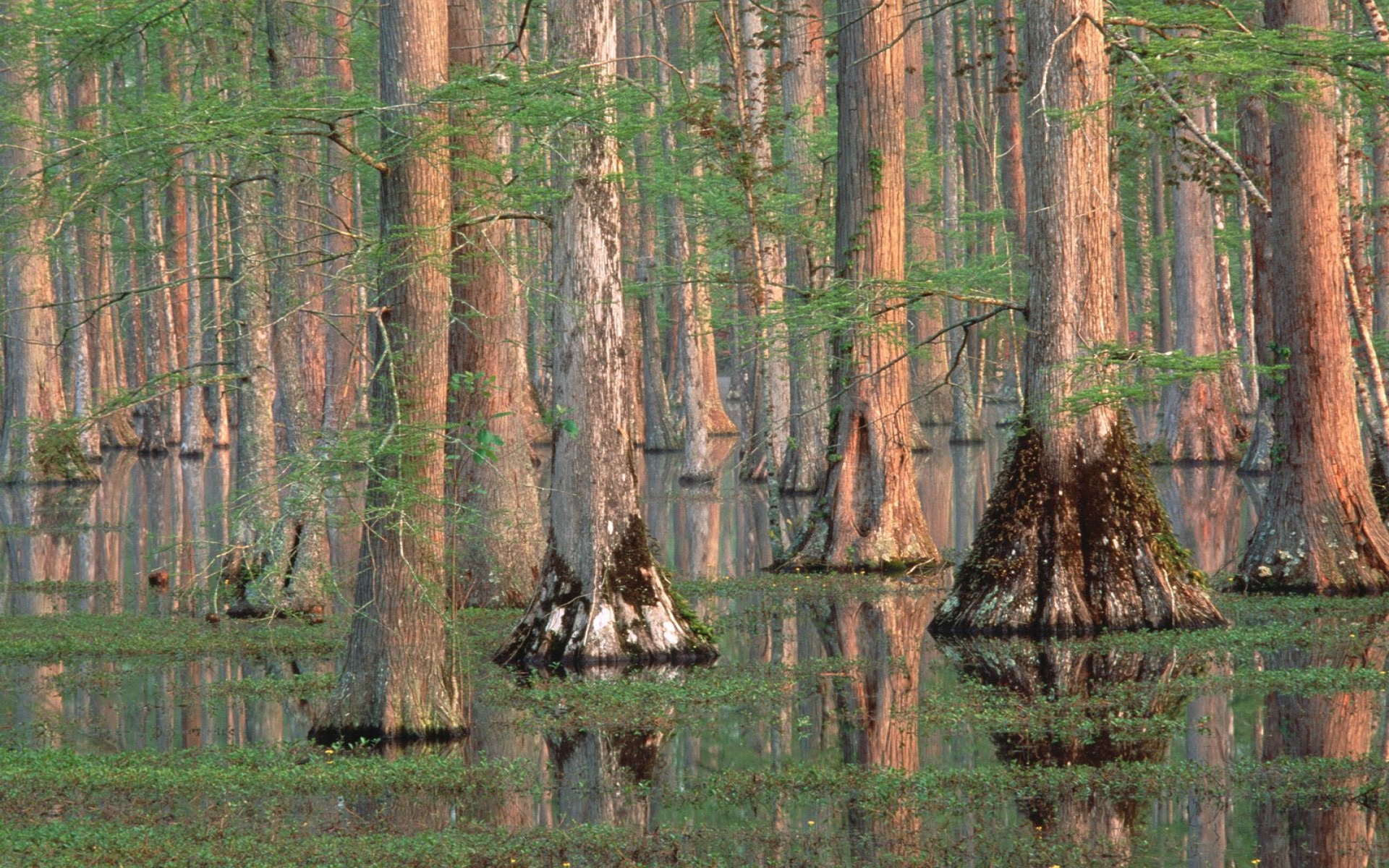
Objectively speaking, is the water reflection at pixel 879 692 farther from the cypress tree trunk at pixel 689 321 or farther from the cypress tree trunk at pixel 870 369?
the cypress tree trunk at pixel 689 321

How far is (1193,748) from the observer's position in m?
8.00

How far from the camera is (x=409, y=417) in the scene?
28.8 feet

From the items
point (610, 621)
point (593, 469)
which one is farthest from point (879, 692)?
point (593, 469)

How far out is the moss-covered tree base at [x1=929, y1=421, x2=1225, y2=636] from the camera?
1181cm

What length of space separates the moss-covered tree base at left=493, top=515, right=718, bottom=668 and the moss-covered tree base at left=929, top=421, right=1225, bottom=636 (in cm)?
236

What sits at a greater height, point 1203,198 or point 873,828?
point 1203,198

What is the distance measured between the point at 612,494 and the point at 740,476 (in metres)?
17.6

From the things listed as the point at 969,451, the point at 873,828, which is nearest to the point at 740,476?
the point at 969,451

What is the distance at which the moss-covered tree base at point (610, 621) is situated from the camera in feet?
36.1

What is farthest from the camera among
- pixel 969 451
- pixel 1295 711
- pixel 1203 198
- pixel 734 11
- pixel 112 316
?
pixel 112 316

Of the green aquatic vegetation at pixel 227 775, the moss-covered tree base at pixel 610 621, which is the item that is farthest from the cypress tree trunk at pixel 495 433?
the green aquatic vegetation at pixel 227 775

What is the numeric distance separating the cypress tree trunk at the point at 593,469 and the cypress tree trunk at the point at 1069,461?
8.57 feet

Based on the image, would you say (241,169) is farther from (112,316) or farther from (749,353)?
(112,316)

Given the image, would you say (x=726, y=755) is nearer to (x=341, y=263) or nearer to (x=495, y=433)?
(x=495, y=433)
